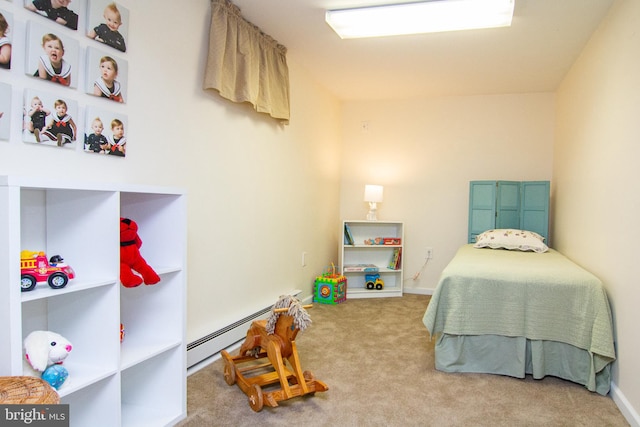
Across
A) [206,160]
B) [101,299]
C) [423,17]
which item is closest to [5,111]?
[101,299]

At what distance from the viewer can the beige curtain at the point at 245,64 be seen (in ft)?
7.73

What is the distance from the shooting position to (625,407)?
1923 mm

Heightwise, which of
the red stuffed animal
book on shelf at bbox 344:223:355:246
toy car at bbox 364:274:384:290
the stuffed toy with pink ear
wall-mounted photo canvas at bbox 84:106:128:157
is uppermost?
wall-mounted photo canvas at bbox 84:106:128:157

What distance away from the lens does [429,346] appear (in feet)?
9.36

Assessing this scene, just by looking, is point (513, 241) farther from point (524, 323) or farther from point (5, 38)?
point (5, 38)

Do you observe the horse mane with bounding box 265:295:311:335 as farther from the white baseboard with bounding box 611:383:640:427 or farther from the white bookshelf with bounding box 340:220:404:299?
the white bookshelf with bounding box 340:220:404:299

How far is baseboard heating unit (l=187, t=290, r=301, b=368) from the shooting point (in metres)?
2.29

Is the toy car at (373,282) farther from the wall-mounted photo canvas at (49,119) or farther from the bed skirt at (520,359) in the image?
the wall-mounted photo canvas at (49,119)

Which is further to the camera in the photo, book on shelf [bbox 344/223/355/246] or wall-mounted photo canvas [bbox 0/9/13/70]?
book on shelf [bbox 344/223/355/246]

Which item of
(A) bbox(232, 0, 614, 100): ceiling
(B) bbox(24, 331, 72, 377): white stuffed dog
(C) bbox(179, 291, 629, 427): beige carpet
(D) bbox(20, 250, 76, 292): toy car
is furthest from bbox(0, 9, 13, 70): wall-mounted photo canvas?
(C) bbox(179, 291, 629, 427): beige carpet

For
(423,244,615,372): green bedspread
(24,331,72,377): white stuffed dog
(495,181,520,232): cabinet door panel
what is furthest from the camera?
(495,181,520,232): cabinet door panel

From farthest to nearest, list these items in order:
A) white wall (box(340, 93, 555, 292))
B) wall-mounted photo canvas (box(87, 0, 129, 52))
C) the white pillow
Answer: white wall (box(340, 93, 555, 292)) < the white pillow < wall-mounted photo canvas (box(87, 0, 129, 52))

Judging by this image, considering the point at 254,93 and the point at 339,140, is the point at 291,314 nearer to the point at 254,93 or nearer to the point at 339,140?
the point at 254,93

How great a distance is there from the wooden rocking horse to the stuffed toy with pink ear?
86 centimetres
